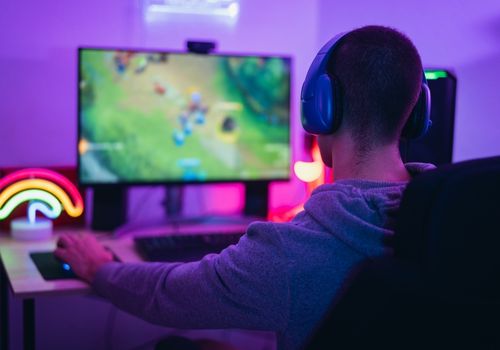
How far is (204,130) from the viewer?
6.26 ft

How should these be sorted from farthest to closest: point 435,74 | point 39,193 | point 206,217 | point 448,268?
point 206,217 → point 39,193 → point 435,74 → point 448,268

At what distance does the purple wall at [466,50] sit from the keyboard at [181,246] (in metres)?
0.82

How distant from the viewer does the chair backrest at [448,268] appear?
73cm

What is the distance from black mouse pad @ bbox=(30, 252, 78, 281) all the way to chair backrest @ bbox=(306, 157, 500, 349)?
84 centimetres

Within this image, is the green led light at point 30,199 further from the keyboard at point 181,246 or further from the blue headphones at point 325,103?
the blue headphones at point 325,103

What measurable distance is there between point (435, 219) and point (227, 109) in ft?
4.11

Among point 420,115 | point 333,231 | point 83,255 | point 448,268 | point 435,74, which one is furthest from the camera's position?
point 435,74

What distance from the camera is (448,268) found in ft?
2.41

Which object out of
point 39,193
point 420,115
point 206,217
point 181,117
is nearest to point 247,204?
point 206,217

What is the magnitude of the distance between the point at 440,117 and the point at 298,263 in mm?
781

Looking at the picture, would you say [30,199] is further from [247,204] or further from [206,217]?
[247,204]

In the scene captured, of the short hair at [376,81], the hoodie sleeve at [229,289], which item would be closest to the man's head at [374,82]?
the short hair at [376,81]

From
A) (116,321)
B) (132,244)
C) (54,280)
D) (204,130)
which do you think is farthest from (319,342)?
(116,321)

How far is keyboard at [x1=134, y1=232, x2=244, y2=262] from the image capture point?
59.2 inches
